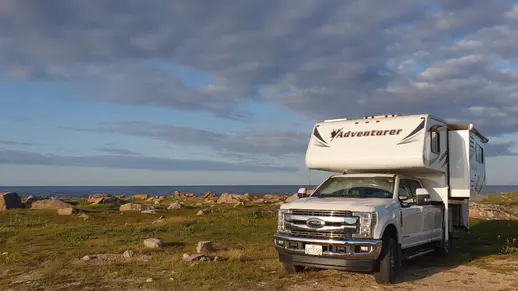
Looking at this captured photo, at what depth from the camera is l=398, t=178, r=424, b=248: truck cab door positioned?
10773 mm

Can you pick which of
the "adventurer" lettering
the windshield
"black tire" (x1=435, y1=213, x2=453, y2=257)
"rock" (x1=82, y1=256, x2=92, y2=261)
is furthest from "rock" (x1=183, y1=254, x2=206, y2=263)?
"black tire" (x1=435, y1=213, x2=453, y2=257)

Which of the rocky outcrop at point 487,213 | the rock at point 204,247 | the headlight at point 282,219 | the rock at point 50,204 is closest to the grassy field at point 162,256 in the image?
the rock at point 204,247

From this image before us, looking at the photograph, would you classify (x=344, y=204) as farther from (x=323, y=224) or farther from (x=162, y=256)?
(x=162, y=256)

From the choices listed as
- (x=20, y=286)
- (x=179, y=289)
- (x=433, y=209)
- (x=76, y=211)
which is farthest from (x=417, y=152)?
(x=76, y=211)

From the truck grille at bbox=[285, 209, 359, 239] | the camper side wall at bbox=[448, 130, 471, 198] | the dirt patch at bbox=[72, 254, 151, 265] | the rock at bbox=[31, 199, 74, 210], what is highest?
the camper side wall at bbox=[448, 130, 471, 198]

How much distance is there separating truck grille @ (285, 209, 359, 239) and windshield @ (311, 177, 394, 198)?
1488mm

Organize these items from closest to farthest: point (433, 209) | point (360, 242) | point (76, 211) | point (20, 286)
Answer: point (360, 242) → point (20, 286) → point (433, 209) → point (76, 211)

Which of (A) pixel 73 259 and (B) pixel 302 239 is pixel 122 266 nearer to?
(A) pixel 73 259

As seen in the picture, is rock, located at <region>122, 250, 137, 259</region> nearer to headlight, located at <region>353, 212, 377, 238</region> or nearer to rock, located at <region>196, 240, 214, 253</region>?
rock, located at <region>196, 240, 214, 253</region>

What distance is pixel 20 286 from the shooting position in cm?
994

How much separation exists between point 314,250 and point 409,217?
104 inches

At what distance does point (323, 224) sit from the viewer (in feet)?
31.8

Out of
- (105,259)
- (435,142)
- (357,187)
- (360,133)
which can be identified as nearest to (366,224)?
(357,187)

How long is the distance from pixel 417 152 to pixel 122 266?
7249 mm
